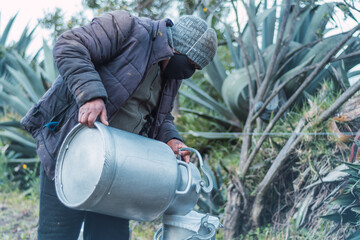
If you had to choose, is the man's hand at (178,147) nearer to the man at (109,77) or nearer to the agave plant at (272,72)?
the man at (109,77)

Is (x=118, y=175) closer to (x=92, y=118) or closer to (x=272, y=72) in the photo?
(x=92, y=118)

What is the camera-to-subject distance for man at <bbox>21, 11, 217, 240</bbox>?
193cm

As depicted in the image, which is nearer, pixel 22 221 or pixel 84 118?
pixel 84 118

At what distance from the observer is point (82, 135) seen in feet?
6.44

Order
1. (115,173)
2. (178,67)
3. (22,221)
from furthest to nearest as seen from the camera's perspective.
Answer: (22,221), (178,67), (115,173)

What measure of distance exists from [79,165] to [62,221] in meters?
0.46

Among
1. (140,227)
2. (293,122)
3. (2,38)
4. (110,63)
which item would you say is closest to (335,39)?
(293,122)

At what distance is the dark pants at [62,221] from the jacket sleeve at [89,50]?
22.6 inches

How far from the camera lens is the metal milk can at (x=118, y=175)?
1810mm

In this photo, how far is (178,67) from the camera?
221cm

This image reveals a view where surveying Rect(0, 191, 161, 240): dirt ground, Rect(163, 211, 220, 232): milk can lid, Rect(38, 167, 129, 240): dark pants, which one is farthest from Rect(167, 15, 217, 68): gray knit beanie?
Rect(0, 191, 161, 240): dirt ground

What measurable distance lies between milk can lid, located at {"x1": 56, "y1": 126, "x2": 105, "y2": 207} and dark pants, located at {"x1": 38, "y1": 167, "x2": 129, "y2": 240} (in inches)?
9.0

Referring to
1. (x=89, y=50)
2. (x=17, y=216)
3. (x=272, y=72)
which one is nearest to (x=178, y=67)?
(x=89, y=50)

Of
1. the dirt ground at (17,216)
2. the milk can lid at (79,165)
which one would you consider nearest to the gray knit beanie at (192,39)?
the milk can lid at (79,165)
